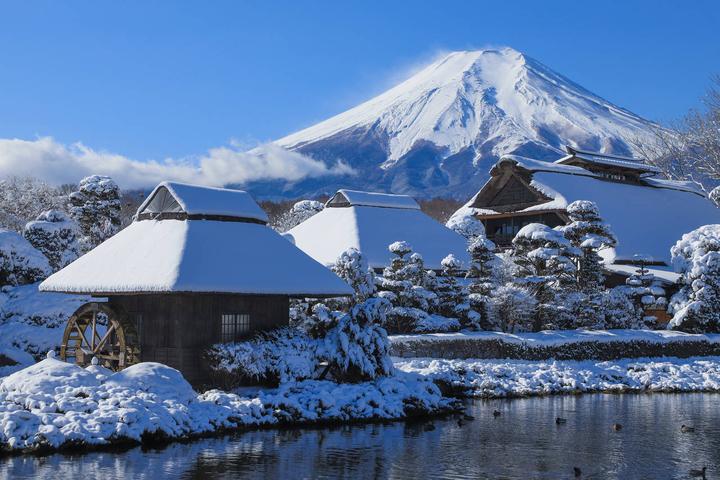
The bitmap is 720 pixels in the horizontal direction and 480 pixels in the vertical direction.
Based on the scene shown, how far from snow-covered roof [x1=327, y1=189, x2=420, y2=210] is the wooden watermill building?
18089 mm

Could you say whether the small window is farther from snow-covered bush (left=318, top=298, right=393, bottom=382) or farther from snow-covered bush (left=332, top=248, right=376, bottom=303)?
snow-covered bush (left=332, top=248, right=376, bottom=303)

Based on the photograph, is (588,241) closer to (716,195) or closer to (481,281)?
(481,281)

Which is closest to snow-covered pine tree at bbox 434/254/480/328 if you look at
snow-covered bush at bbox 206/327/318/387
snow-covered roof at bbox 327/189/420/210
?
snow-covered roof at bbox 327/189/420/210

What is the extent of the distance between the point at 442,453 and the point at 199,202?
1129 centimetres

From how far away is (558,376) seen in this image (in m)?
26.8

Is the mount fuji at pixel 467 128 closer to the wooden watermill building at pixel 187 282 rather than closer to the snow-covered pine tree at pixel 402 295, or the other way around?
the snow-covered pine tree at pixel 402 295

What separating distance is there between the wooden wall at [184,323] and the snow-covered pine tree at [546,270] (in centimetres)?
1479

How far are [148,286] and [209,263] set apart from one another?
5.55 feet

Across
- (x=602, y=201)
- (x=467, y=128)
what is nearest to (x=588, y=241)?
(x=602, y=201)

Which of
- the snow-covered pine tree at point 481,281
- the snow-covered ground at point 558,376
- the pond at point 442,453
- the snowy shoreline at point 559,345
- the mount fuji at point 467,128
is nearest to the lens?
the pond at point 442,453

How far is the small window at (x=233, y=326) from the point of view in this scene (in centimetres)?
2181

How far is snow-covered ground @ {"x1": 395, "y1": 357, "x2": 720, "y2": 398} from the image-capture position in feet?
81.7

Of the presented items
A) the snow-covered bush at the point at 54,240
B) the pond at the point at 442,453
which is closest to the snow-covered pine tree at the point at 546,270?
the pond at the point at 442,453

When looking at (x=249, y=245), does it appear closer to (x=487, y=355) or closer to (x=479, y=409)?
(x=479, y=409)
